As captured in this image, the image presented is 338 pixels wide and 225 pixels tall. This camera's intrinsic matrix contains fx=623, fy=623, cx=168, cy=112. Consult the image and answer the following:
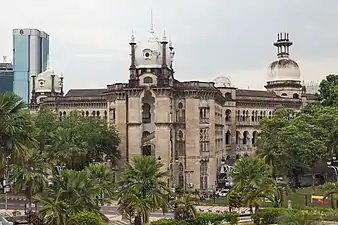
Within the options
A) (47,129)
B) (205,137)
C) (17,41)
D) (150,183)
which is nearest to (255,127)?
(205,137)

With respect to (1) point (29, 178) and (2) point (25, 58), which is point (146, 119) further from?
(2) point (25, 58)

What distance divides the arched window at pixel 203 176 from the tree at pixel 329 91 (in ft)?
68.1

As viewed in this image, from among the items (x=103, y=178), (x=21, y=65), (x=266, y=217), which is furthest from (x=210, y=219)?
(x=21, y=65)

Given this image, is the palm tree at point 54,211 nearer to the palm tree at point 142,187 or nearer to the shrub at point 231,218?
the palm tree at point 142,187

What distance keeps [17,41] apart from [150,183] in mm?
130617

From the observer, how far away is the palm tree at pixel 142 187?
41500 millimetres

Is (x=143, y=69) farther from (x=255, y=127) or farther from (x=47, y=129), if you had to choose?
(x=255, y=127)

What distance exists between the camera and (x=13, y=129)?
121 feet

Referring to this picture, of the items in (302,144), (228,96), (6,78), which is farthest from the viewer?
(6,78)

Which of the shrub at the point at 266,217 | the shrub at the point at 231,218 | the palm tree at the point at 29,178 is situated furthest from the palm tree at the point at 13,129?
the shrub at the point at 266,217

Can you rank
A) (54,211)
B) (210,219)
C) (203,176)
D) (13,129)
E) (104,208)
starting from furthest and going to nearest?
1. (203,176)
2. (104,208)
3. (210,219)
4. (13,129)
5. (54,211)

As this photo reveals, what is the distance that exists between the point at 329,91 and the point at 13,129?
5850cm

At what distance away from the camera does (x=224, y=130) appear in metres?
94.3

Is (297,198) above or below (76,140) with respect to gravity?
below
